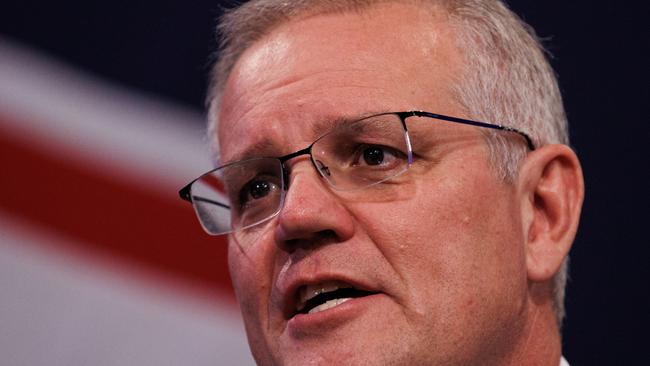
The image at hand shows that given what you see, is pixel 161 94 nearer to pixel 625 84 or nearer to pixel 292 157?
pixel 292 157

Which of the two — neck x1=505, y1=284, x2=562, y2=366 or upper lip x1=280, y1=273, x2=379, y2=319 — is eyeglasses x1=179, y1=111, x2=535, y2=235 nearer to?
upper lip x1=280, y1=273, x2=379, y2=319

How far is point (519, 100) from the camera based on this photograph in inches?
58.2

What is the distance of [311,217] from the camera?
4.11 ft

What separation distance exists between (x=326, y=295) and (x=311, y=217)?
0.13 metres

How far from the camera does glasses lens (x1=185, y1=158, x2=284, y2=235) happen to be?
1.49 meters

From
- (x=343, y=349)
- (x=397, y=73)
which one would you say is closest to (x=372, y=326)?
(x=343, y=349)

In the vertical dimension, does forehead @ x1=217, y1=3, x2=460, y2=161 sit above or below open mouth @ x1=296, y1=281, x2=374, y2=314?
above

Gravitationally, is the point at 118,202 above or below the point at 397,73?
above

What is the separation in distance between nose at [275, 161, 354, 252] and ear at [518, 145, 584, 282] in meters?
0.34

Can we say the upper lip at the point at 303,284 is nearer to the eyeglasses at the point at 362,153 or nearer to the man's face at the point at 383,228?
the man's face at the point at 383,228

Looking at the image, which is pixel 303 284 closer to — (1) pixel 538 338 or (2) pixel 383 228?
(2) pixel 383 228

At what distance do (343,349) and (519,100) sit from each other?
57cm

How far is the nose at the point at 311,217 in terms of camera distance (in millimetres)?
1253

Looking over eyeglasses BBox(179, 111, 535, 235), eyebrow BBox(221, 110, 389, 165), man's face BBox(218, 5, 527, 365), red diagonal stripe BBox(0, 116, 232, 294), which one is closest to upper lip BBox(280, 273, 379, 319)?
man's face BBox(218, 5, 527, 365)
